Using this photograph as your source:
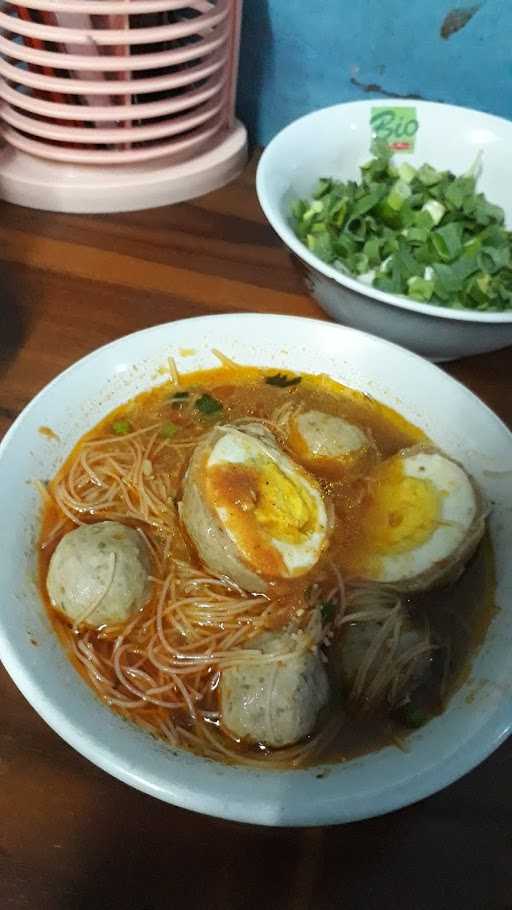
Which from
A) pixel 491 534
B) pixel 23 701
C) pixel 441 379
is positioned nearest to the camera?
pixel 23 701

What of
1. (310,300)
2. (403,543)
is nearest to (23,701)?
(403,543)

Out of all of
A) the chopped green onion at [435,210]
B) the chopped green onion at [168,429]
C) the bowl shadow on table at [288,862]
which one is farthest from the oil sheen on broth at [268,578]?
the chopped green onion at [435,210]

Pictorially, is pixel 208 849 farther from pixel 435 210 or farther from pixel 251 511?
pixel 435 210

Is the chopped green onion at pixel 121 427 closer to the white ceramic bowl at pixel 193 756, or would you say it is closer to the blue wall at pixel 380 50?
the white ceramic bowl at pixel 193 756

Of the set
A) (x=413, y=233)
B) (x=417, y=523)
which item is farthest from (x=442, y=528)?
(x=413, y=233)

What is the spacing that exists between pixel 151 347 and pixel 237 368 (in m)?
0.18

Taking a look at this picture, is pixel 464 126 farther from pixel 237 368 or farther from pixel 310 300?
pixel 237 368

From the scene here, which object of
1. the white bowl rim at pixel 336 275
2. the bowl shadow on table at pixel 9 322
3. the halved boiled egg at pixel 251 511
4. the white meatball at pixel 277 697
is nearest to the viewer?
the white meatball at pixel 277 697

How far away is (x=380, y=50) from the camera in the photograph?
175cm

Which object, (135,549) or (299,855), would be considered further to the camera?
(135,549)

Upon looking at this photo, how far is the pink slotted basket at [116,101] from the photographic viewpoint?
59.0 inches

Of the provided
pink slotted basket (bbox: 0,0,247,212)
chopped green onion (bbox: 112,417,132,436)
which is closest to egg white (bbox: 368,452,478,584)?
chopped green onion (bbox: 112,417,132,436)

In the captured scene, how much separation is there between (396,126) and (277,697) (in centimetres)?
136

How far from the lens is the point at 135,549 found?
1039 mm
